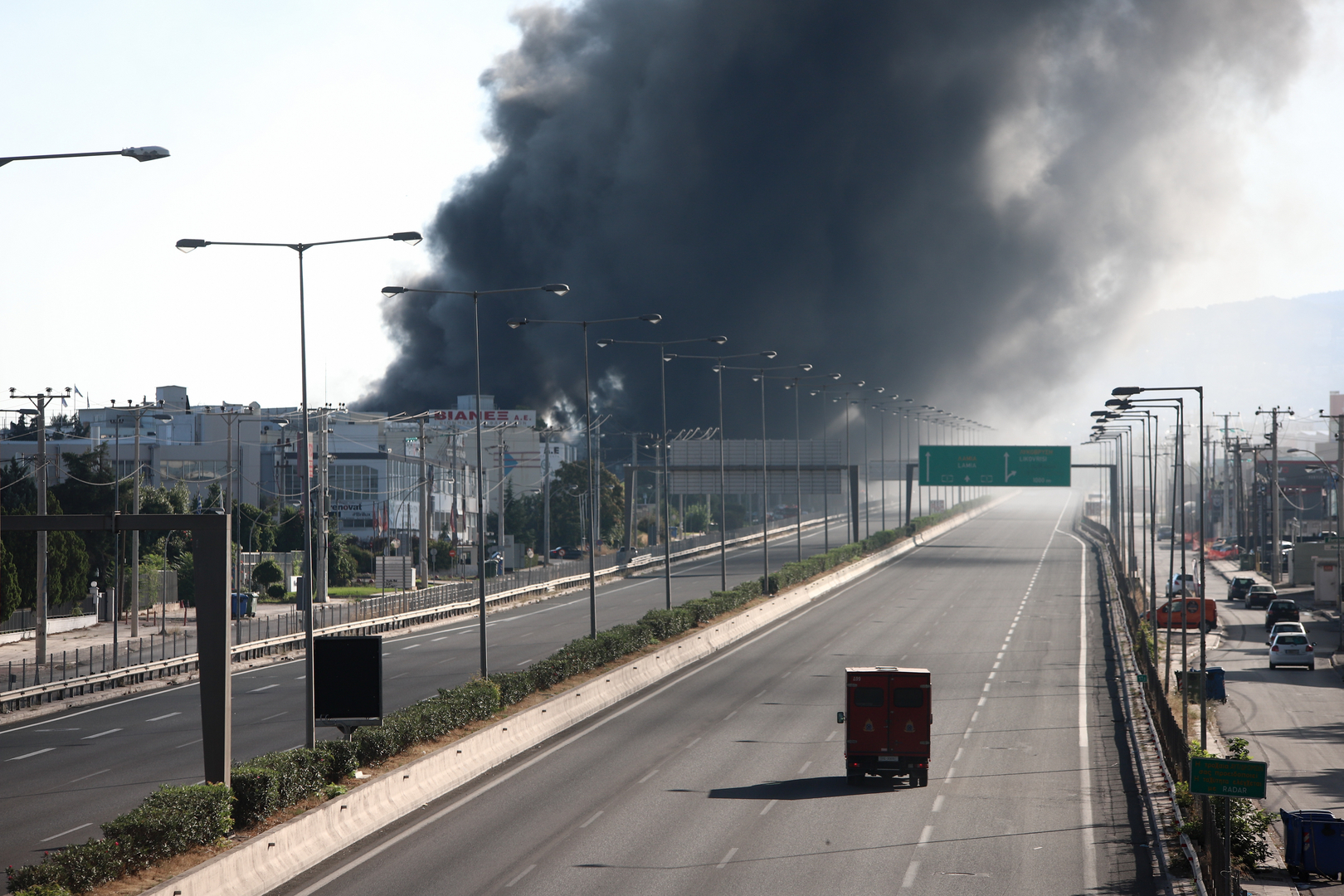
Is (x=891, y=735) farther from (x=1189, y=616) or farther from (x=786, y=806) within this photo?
(x=1189, y=616)

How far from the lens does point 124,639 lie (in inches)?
2418

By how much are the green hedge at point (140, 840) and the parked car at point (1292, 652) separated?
1876 inches

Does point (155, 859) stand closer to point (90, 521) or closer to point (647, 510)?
point (90, 521)

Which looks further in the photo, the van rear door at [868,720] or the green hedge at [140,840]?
the van rear door at [868,720]

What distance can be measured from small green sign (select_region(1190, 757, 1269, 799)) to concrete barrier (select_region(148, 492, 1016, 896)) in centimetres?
1314

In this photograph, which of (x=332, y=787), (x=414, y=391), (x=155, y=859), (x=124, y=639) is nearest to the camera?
(x=155, y=859)

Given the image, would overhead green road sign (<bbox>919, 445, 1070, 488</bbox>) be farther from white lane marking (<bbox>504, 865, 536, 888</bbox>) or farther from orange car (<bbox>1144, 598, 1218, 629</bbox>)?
white lane marking (<bbox>504, 865, 536, 888</bbox>)

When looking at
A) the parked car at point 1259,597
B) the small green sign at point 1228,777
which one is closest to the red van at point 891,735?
the small green sign at point 1228,777

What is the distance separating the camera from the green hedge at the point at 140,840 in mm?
17125

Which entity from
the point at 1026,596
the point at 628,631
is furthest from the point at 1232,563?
the point at 628,631

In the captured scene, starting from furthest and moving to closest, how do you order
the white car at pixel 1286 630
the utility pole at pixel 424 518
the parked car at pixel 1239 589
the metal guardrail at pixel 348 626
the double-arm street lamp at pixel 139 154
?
the parked car at pixel 1239 589 < the utility pole at pixel 424 518 < the white car at pixel 1286 630 < the metal guardrail at pixel 348 626 < the double-arm street lamp at pixel 139 154

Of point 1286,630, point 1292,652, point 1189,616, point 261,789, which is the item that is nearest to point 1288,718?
point 1292,652

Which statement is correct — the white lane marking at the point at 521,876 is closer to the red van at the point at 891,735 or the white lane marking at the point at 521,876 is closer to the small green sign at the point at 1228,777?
the red van at the point at 891,735

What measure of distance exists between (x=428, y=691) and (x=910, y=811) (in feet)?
70.5
